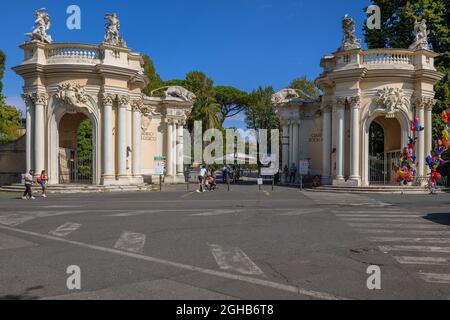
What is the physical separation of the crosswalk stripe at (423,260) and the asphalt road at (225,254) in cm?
2

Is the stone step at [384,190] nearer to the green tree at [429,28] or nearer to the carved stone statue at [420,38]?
the green tree at [429,28]

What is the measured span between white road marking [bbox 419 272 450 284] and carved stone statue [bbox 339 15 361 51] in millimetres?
22596

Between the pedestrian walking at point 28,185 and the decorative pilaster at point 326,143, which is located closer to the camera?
the pedestrian walking at point 28,185

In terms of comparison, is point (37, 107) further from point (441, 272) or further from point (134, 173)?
point (441, 272)

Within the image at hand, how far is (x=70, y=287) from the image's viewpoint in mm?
6023

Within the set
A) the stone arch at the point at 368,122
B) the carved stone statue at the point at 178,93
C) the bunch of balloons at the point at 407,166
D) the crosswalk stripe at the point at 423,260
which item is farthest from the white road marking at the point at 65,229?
the carved stone statue at the point at 178,93

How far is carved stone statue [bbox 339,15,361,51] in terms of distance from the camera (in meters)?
27.3

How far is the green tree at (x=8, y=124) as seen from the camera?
46681 millimetres

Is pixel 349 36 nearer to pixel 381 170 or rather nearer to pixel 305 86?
pixel 381 170

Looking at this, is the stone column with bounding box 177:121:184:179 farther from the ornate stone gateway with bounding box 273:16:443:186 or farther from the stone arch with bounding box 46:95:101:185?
the ornate stone gateway with bounding box 273:16:443:186

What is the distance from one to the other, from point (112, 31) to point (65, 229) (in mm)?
19213

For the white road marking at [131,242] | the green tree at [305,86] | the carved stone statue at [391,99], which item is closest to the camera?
the white road marking at [131,242]

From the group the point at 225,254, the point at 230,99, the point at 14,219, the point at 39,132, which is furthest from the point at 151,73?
the point at 225,254

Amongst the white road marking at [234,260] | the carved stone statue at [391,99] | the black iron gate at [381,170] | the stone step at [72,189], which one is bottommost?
the white road marking at [234,260]
